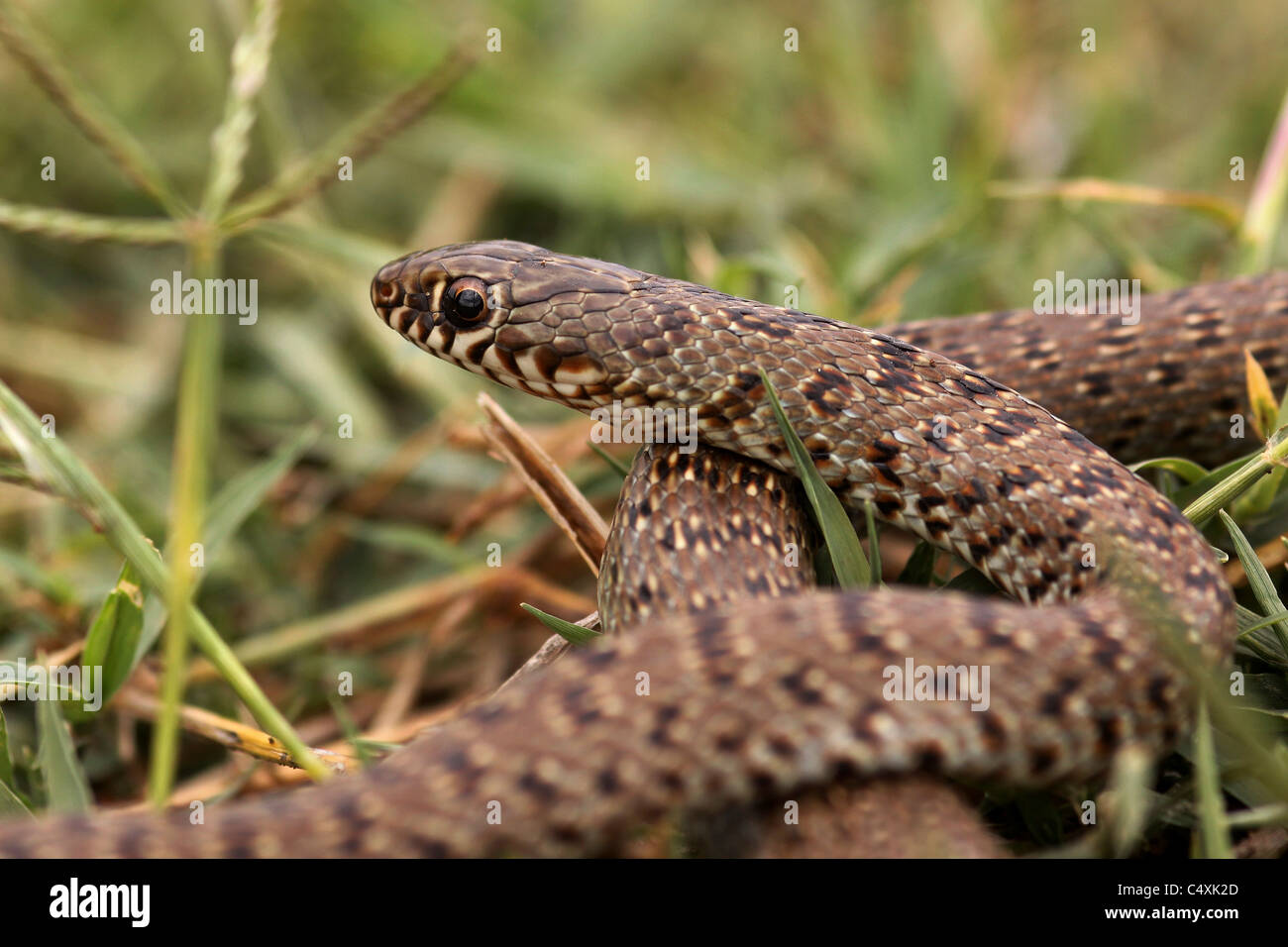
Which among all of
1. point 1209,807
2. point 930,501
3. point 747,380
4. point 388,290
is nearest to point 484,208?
point 388,290

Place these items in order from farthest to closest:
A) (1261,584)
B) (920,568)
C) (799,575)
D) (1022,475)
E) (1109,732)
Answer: (920,568) → (1022,475) → (799,575) → (1261,584) → (1109,732)

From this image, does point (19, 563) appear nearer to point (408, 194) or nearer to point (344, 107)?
point (408, 194)

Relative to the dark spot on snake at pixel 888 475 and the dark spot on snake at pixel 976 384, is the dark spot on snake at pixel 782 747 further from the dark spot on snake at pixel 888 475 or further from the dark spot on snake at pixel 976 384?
the dark spot on snake at pixel 976 384

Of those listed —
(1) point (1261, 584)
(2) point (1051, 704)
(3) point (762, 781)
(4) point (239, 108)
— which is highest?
(4) point (239, 108)

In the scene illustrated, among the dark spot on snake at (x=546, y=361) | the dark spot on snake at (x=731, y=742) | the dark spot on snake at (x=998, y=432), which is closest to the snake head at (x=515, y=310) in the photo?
the dark spot on snake at (x=546, y=361)

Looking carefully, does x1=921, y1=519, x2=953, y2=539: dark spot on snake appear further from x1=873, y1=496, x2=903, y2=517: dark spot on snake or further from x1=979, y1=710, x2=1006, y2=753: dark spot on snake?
x1=979, y1=710, x2=1006, y2=753: dark spot on snake

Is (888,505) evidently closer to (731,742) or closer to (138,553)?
(731,742)
